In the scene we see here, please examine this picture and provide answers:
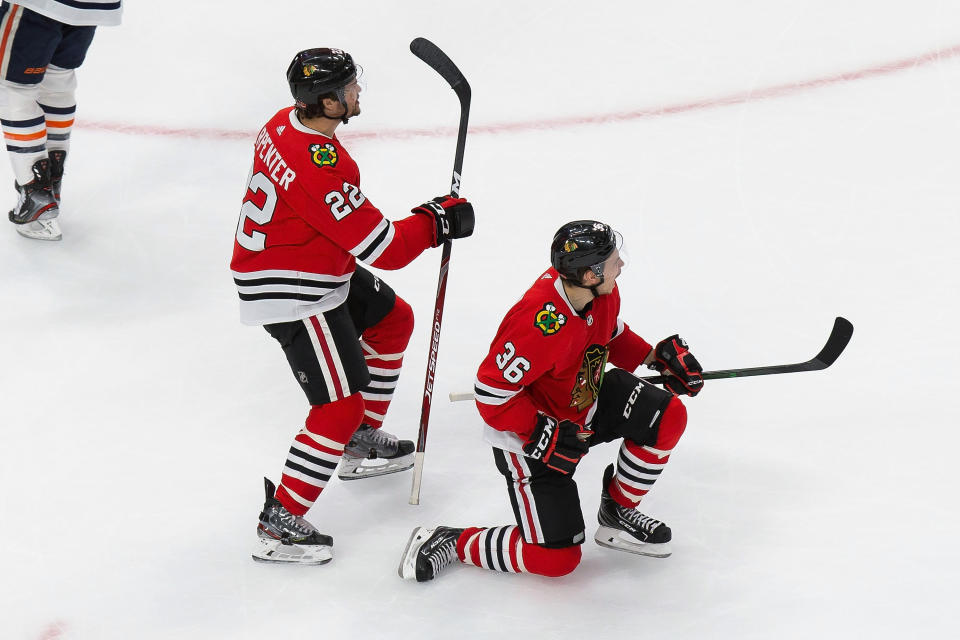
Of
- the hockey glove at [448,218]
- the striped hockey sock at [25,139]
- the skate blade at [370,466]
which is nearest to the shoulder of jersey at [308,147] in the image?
the hockey glove at [448,218]

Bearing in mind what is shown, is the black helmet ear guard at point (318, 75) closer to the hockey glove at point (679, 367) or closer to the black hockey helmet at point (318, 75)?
the black hockey helmet at point (318, 75)

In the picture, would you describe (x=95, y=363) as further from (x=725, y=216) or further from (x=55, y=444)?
(x=725, y=216)

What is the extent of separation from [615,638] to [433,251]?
184 centimetres

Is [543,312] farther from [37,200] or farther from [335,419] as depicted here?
[37,200]

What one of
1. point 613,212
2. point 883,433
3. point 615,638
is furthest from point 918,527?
point 613,212

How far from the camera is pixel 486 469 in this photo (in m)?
2.97

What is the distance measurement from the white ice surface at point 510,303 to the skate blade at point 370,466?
0.11 feet

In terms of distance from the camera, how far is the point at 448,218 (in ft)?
8.68

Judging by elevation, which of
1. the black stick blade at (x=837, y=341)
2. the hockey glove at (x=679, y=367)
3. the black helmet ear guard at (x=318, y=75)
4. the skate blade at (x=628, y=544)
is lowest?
the skate blade at (x=628, y=544)

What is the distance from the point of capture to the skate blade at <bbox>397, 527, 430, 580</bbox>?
2.55 m

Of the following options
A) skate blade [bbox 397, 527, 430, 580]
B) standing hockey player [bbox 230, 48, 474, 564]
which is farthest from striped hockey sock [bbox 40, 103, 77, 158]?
skate blade [bbox 397, 527, 430, 580]

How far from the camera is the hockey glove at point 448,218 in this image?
2635 mm

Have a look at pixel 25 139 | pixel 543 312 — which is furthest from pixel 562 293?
pixel 25 139

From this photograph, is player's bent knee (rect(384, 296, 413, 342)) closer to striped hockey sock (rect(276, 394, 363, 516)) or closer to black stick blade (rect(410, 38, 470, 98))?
striped hockey sock (rect(276, 394, 363, 516))
